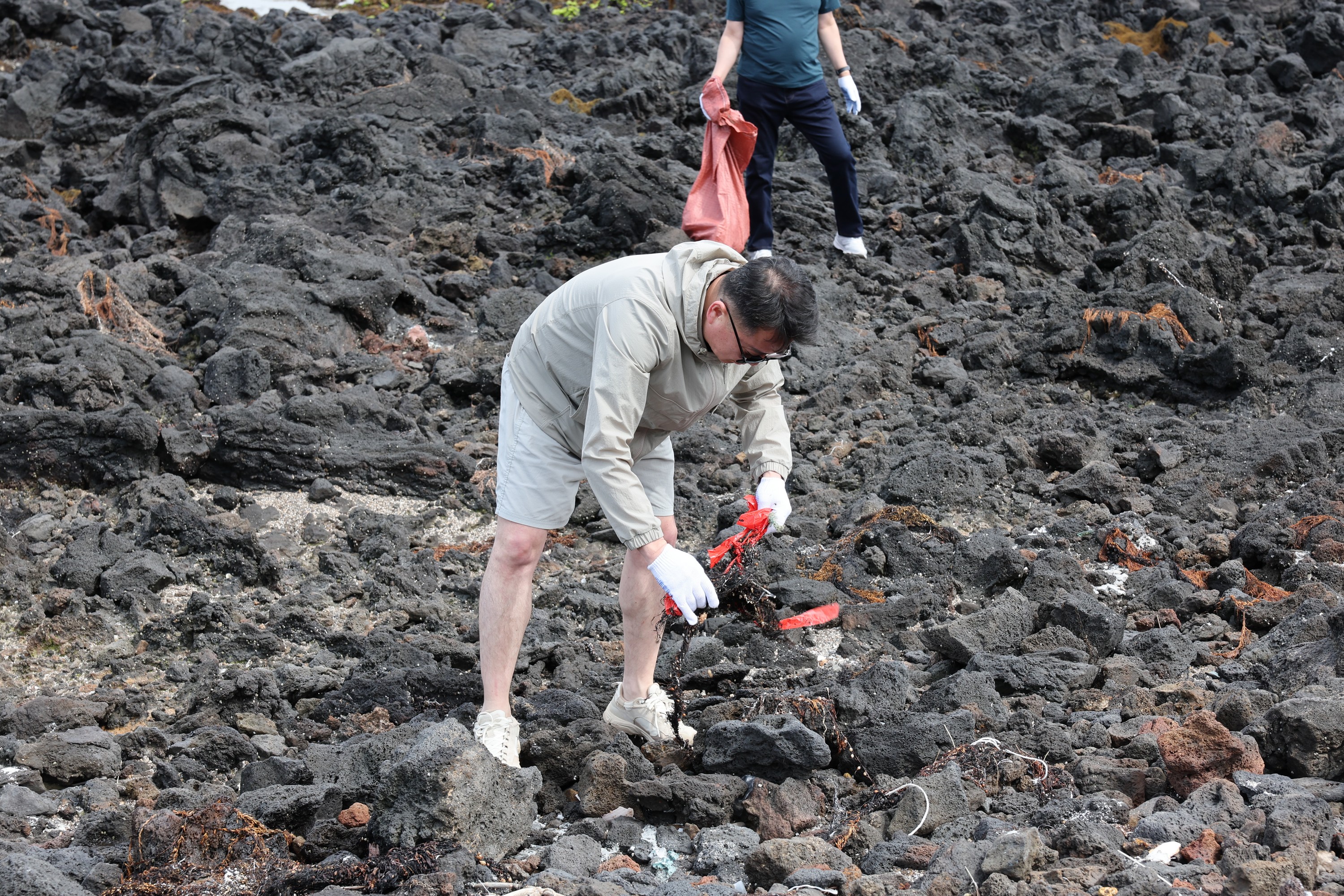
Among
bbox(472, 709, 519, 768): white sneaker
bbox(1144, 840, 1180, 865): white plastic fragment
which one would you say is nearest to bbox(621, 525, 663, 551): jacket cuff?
bbox(472, 709, 519, 768): white sneaker

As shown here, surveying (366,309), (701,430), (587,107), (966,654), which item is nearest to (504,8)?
(587,107)

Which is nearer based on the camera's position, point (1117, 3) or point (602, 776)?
point (602, 776)

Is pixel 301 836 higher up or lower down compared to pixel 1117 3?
lower down

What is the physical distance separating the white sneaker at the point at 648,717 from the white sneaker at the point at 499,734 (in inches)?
18.2

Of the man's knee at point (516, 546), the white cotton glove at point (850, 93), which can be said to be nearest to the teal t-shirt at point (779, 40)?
the white cotton glove at point (850, 93)

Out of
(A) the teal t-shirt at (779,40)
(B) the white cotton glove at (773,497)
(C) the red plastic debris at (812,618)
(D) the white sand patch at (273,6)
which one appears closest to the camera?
(B) the white cotton glove at (773,497)

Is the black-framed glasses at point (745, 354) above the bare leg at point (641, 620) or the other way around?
above

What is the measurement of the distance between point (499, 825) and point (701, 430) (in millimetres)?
3684

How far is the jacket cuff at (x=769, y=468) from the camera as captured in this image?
3.56 metres

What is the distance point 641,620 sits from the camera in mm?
3705

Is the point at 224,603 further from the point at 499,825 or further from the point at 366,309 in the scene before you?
the point at 366,309

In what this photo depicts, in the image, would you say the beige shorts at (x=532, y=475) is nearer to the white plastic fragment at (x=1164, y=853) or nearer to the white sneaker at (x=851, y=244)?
the white plastic fragment at (x=1164, y=853)

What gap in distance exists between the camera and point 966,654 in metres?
4.20

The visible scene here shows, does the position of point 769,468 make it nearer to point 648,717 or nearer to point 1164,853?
point 648,717
